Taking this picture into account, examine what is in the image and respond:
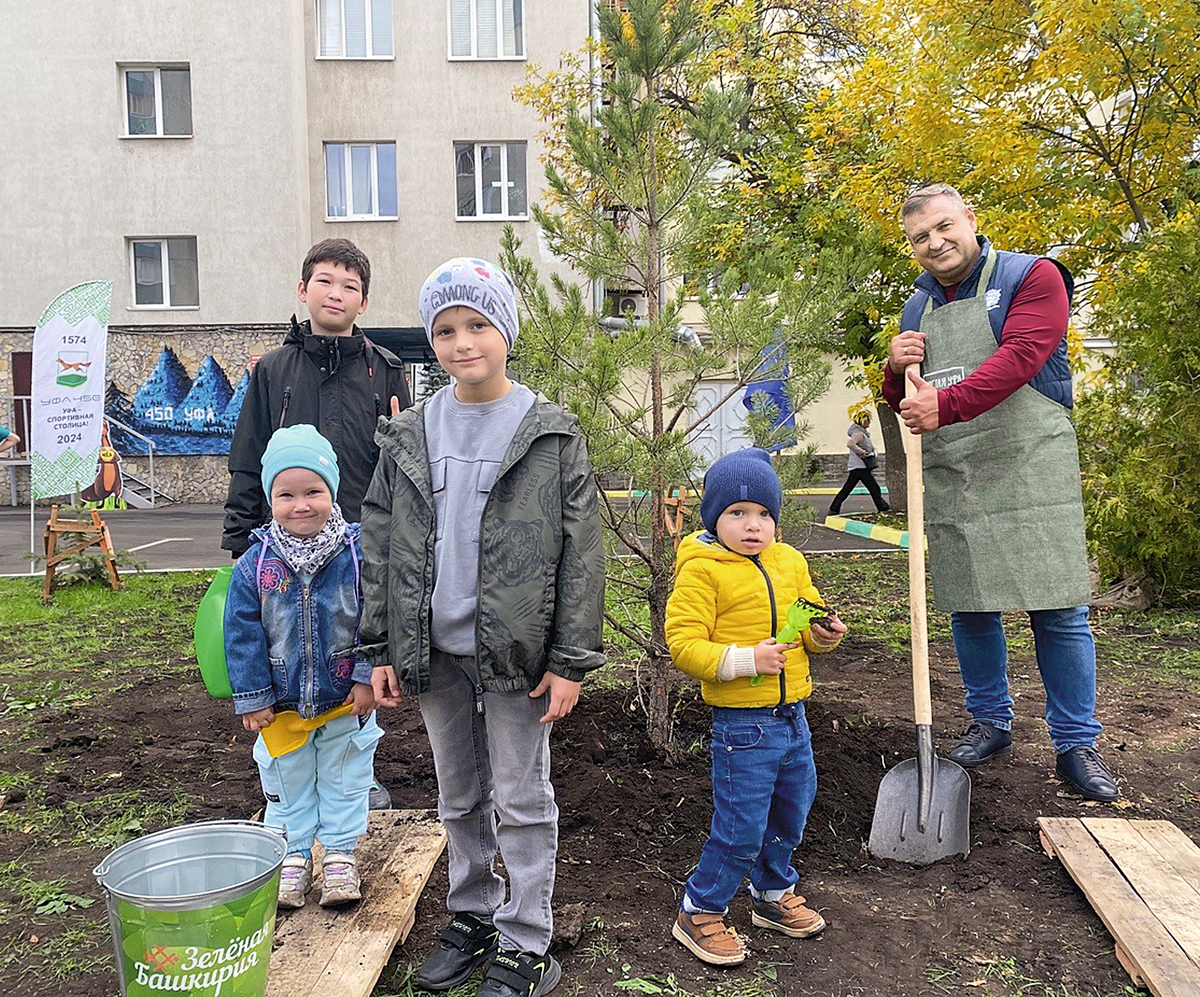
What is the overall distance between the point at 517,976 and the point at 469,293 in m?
1.58

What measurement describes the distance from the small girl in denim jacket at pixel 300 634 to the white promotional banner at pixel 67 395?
6049 millimetres

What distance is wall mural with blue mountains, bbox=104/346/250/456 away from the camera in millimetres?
18359

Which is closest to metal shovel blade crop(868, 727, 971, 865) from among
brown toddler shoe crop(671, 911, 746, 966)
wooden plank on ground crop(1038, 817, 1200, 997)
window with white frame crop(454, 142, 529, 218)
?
wooden plank on ground crop(1038, 817, 1200, 997)

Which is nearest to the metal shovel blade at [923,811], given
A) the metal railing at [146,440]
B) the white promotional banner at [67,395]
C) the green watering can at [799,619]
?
the green watering can at [799,619]

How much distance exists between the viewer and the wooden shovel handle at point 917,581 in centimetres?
307

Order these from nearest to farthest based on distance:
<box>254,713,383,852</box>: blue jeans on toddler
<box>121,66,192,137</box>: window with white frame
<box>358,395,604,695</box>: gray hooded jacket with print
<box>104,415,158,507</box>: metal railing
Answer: <box>358,395,604,695</box>: gray hooded jacket with print → <box>254,713,383,852</box>: blue jeans on toddler → <box>121,66,192,137</box>: window with white frame → <box>104,415,158,507</box>: metal railing

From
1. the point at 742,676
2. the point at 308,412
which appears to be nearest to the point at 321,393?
the point at 308,412

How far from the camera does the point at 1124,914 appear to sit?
99.3 inches

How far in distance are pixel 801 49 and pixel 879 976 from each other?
13018mm

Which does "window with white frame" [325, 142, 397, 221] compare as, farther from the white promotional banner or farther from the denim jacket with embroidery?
the denim jacket with embroidery

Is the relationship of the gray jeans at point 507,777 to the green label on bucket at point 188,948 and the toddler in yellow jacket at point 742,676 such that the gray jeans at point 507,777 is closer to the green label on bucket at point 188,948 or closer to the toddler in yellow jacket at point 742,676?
the toddler in yellow jacket at point 742,676

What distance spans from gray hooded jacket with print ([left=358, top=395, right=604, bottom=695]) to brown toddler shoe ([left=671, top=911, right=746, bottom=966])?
2.54 ft

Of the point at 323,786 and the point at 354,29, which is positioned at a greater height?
the point at 354,29

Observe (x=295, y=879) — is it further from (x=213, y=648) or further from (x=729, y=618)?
(x=729, y=618)
